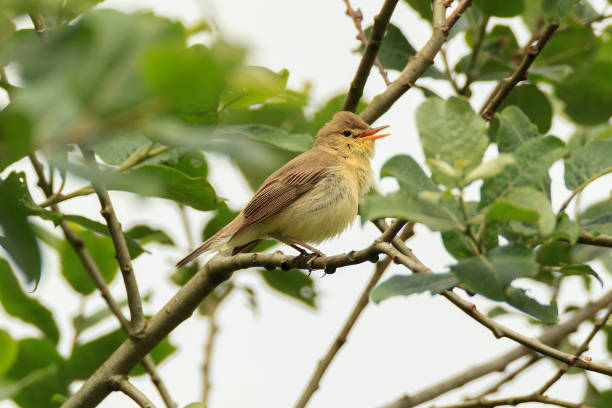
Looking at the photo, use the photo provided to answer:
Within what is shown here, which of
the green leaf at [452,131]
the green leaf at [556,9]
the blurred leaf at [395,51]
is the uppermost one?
the blurred leaf at [395,51]

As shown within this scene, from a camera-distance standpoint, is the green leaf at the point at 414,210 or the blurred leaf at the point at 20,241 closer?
the blurred leaf at the point at 20,241

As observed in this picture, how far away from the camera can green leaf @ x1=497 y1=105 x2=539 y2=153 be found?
1903mm

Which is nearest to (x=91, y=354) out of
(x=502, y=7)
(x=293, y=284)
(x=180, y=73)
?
(x=293, y=284)

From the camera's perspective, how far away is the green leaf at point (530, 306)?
1790 millimetres

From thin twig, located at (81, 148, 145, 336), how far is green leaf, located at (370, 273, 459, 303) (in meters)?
1.43

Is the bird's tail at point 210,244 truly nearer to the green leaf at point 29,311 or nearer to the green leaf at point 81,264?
the green leaf at point 81,264

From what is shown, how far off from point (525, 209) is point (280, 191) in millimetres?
3029

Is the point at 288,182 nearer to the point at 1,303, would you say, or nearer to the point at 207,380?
the point at 207,380

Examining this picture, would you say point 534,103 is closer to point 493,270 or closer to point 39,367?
point 493,270

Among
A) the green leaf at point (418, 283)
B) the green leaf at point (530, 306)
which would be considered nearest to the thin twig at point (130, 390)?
the green leaf at point (418, 283)

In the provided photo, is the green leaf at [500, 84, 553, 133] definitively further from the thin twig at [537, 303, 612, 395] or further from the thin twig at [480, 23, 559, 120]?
the thin twig at [537, 303, 612, 395]

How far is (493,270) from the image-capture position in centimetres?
166

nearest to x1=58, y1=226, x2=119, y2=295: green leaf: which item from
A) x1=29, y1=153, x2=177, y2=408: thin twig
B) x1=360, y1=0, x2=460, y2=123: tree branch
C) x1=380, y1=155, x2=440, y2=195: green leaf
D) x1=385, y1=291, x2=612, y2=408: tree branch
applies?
x1=29, y1=153, x2=177, y2=408: thin twig

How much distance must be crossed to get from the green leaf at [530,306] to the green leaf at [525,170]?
9.5 inches
